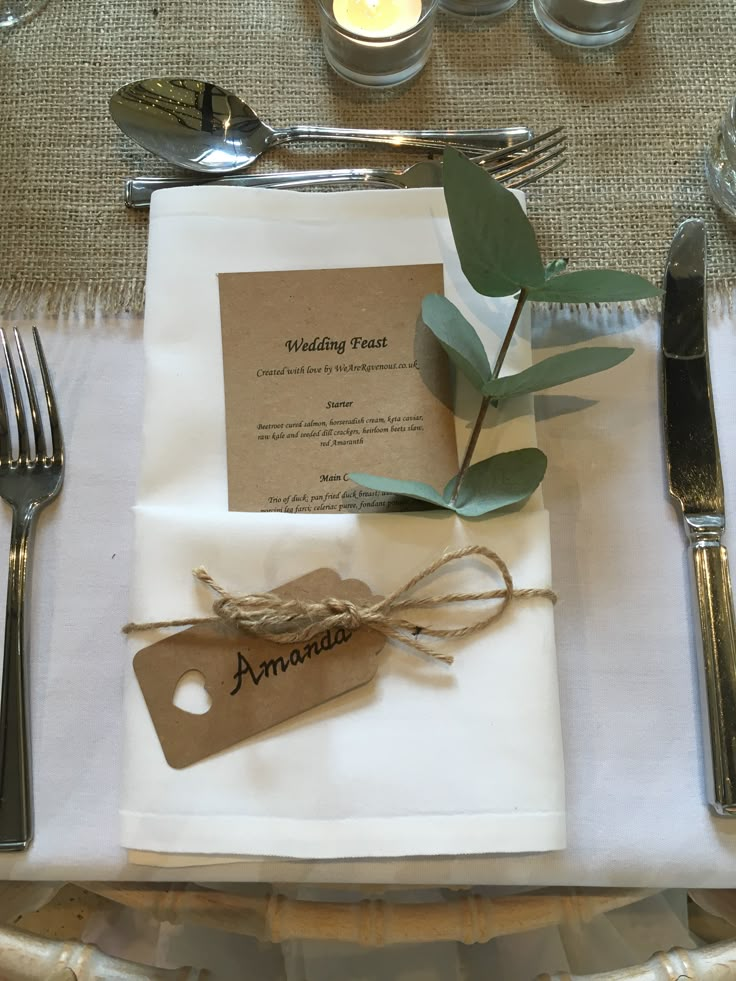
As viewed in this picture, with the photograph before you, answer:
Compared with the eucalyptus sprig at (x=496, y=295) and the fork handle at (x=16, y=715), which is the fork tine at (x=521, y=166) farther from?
the fork handle at (x=16, y=715)

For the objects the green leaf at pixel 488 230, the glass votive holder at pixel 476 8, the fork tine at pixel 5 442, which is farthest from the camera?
the glass votive holder at pixel 476 8

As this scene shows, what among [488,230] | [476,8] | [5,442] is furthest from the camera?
[476,8]

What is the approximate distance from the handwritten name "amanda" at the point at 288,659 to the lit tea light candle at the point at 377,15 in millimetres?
499

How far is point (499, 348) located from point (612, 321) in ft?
0.42

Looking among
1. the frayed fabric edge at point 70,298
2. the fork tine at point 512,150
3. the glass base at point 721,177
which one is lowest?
the frayed fabric edge at point 70,298

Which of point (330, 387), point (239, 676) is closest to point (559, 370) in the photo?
point (330, 387)

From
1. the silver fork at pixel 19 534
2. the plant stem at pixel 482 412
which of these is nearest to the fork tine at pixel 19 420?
the silver fork at pixel 19 534

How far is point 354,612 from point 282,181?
1.23ft

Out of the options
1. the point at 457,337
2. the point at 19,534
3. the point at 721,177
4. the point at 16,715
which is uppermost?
the point at 721,177

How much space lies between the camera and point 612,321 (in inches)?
23.3

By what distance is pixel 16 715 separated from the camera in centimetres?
50

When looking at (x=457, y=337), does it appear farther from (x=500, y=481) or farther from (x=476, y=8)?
(x=476, y=8)

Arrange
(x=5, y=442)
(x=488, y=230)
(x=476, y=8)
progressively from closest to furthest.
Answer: (x=488, y=230) < (x=5, y=442) < (x=476, y=8)

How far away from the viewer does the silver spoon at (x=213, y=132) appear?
0.62m
